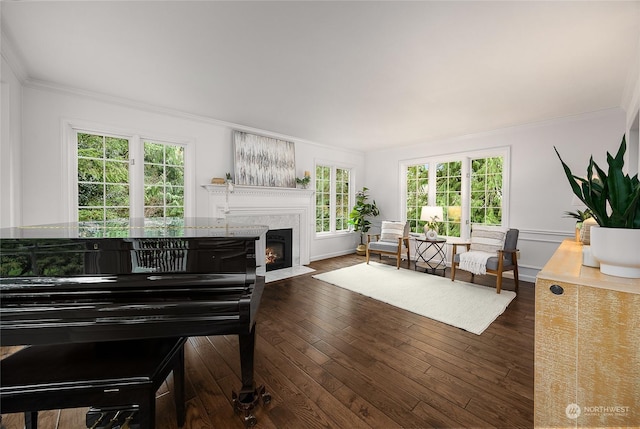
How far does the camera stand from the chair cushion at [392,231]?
5219mm

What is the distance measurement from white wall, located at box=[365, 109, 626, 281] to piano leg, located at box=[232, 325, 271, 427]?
465 cm

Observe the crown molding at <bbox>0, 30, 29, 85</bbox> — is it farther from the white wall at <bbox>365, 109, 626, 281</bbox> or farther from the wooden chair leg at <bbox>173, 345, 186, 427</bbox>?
the white wall at <bbox>365, 109, 626, 281</bbox>

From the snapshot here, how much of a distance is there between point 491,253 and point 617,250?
3.17 m

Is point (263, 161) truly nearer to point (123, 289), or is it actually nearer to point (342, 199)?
point (342, 199)

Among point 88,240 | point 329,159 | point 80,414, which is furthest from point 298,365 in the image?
point 329,159

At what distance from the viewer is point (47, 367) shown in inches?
44.3

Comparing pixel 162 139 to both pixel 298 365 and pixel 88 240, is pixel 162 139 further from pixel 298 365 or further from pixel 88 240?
pixel 298 365

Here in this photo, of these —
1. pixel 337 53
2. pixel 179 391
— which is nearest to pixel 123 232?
pixel 179 391

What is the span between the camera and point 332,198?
6.11 metres

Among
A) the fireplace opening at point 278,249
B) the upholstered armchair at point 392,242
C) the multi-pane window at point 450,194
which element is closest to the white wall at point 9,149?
the fireplace opening at point 278,249

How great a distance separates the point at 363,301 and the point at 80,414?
267 cm

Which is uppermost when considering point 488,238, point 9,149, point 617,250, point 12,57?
point 12,57

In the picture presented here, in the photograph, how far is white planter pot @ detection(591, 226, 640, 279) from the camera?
3.55 feet

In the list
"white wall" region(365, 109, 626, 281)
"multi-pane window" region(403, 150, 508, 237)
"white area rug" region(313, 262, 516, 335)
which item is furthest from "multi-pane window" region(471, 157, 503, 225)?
"white area rug" region(313, 262, 516, 335)
